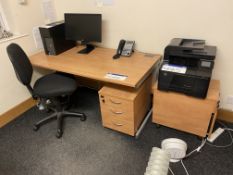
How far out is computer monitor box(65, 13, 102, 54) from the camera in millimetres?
2178

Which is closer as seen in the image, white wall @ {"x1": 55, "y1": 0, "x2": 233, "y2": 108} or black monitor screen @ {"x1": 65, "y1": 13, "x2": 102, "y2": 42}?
white wall @ {"x1": 55, "y1": 0, "x2": 233, "y2": 108}

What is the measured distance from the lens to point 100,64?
2023mm

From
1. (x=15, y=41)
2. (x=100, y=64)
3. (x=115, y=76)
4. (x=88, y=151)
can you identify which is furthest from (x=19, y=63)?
(x=88, y=151)

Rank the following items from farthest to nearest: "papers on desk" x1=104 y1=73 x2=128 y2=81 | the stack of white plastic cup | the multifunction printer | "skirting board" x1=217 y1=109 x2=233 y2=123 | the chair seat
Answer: "skirting board" x1=217 y1=109 x2=233 y2=123, the chair seat, "papers on desk" x1=104 y1=73 x2=128 y2=81, the multifunction printer, the stack of white plastic cup

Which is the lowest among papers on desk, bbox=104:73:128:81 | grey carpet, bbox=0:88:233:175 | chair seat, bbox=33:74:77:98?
grey carpet, bbox=0:88:233:175

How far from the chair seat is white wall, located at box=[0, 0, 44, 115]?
0.44 metres

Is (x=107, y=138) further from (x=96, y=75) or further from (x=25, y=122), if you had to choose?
(x=25, y=122)

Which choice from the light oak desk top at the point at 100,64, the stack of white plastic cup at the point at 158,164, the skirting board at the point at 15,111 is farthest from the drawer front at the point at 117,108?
the skirting board at the point at 15,111

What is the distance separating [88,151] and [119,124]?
41 cm

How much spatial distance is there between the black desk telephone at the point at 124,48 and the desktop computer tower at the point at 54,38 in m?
0.72

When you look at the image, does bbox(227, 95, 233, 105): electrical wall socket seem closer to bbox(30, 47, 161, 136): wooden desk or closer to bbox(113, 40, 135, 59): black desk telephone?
bbox(30, 47, 161, 136): wooden desk

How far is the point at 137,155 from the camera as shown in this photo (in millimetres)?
1830

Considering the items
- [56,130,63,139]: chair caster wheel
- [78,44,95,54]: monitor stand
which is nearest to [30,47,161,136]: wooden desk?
[78,44,95,54]: monitor stand

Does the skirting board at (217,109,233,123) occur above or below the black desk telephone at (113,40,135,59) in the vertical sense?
below
